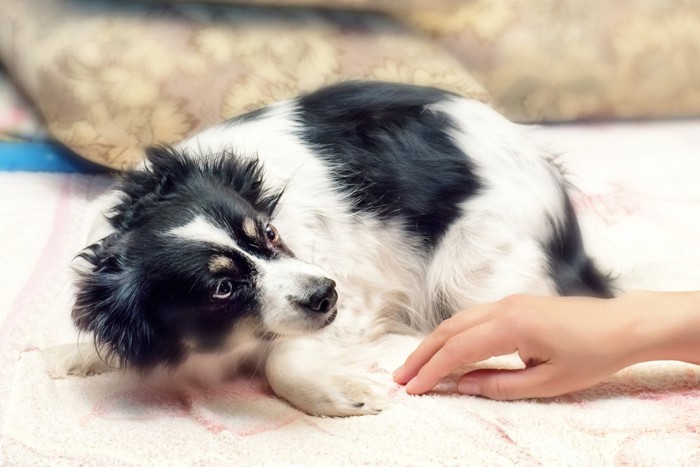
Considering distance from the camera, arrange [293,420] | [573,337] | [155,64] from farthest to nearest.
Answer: [155,64] < [293,420] < [573,337]

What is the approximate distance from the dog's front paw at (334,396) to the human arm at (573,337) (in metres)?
0.16

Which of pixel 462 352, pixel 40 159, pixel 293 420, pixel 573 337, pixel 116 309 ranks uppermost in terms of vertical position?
pixel 573 337

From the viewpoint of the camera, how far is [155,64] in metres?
2.26

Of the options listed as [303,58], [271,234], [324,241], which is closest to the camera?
[271,234]

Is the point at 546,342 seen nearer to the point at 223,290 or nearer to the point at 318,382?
the point at 318,382

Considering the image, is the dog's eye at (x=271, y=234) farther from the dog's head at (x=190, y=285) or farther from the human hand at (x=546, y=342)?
the human hand at (x=546, y=342)

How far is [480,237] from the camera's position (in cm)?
172

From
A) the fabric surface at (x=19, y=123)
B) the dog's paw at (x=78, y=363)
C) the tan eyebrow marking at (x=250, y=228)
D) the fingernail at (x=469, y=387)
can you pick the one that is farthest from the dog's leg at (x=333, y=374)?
the fabric surface at (x=19, y=123)

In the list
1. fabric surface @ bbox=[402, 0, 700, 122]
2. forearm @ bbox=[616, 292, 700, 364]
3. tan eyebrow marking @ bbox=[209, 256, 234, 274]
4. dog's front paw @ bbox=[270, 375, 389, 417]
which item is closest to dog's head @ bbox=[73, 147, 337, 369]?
tan eyebrow marking @ bbox=[209, 256, 234, 274]

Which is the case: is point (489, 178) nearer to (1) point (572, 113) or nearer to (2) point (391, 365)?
(2) point (391, 365)

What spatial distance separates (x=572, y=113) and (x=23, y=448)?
7.40 ft

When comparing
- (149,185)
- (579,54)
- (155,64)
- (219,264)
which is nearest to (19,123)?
(155,64)

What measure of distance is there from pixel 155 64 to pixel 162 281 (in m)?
1.08

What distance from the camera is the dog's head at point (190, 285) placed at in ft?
4.55
